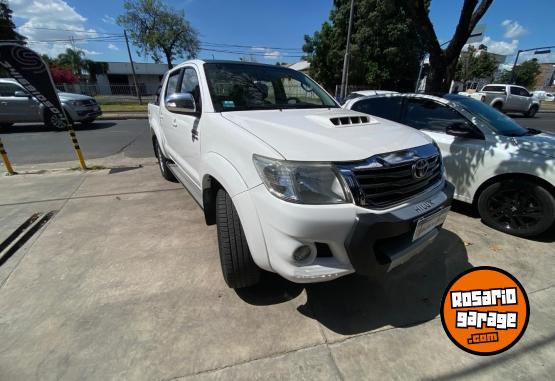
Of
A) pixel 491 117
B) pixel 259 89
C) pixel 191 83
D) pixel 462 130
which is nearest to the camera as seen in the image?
pixel 259 89

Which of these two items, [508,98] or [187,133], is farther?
[508,98]

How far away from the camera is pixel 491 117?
130 inches

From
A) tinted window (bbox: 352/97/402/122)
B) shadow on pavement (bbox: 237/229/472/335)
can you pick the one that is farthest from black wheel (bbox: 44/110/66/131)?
shadow on pavement (bbox: 237/229/472/335)

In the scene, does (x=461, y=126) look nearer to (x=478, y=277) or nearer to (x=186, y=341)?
(x=478, y=277)

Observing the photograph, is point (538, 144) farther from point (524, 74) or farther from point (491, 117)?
point (524, 74)

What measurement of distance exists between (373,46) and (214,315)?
2520 centimetres

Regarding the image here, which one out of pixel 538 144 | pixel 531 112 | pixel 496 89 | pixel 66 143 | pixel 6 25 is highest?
pixel 6 25

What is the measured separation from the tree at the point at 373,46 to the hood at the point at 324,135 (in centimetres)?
2272

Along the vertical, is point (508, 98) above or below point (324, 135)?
below

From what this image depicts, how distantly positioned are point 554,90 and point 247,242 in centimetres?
9805

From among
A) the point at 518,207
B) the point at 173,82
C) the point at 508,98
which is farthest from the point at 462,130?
the point at 508,98

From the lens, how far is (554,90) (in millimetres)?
65688

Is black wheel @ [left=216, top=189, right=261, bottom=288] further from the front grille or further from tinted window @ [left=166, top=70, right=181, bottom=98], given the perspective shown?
tinted window @ [left=166, top=70, right=181, bottom=98]

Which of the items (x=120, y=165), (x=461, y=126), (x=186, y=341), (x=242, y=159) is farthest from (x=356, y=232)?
(x=120, y=165)
